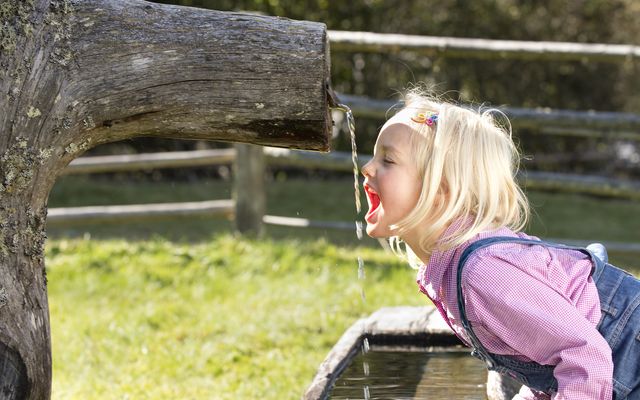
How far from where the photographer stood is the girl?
7.34ft

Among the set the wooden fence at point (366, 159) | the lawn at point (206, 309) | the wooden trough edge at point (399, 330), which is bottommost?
the lawn at point (206, 309)

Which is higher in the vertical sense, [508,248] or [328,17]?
[328,17]

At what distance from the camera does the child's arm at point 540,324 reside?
2.12m

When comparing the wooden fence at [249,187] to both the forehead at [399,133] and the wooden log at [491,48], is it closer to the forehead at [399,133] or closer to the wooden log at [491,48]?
the wooden log at [491,48]

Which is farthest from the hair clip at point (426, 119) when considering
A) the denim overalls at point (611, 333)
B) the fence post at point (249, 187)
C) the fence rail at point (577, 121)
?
the fence post at point (249, 187)

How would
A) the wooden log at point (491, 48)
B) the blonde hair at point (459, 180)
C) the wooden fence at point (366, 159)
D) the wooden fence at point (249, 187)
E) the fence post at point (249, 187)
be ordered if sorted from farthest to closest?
the fence post at point (249, 187), the wooden fence at point (249, 187), the wooden fence at point (366, 159), the wooden log at point (491, 48), the blonde hair at point (459, 180)

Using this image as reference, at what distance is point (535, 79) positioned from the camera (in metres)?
10.3

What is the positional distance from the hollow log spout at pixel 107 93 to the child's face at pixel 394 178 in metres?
0.19

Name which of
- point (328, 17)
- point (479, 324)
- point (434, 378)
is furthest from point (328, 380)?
point (328, 17)

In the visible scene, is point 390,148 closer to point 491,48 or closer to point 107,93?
point 107,93

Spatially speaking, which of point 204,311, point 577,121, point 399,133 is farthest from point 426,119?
point 577,121

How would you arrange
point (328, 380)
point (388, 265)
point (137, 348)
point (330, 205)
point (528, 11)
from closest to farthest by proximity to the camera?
point (328, 380) → point (137, 348) → point (388, 265) → point (330, 205) → point (528, 11)

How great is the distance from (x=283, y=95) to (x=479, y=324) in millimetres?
731

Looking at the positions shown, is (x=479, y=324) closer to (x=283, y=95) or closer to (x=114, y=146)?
(x=283, y=95)
